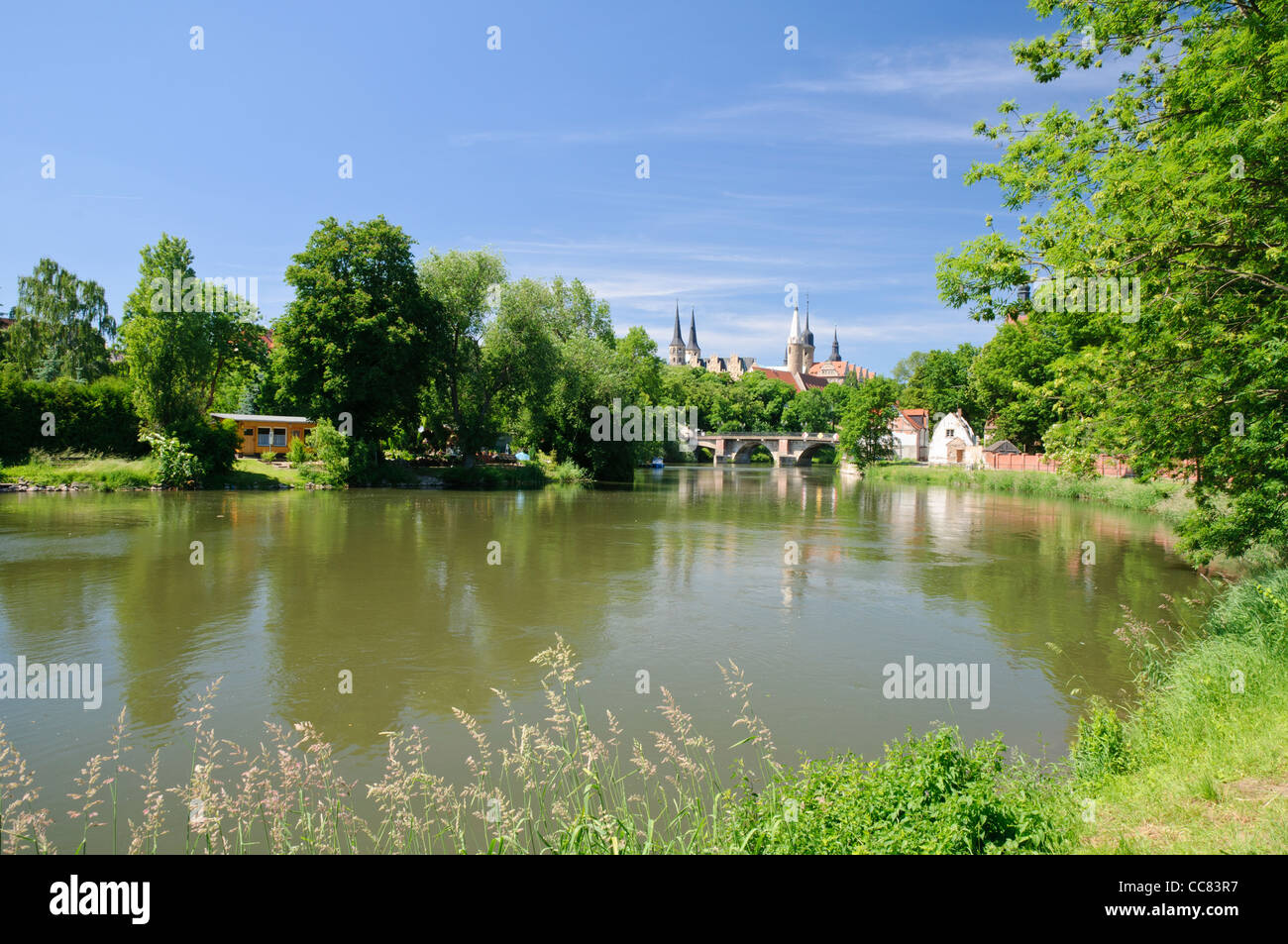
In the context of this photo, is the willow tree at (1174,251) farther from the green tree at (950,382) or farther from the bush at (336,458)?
the green tree at (950,382)

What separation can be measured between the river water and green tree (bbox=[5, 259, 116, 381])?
95.0 feet

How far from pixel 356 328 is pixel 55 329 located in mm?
31093

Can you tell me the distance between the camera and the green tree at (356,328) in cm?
3922

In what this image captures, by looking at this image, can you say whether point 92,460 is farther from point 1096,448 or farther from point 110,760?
point 1096,448

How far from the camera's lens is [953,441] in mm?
86000

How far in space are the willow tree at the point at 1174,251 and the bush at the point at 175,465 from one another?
3595 cm

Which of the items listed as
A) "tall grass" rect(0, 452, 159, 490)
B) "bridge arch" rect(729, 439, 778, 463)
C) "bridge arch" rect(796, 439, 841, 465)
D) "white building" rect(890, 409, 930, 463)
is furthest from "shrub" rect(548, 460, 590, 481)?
"white building" rect(890, 409, 930, 463)

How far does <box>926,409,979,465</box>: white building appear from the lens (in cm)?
8381

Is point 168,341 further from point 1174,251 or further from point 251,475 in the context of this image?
point 1174,251

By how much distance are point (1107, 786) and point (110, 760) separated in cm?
924

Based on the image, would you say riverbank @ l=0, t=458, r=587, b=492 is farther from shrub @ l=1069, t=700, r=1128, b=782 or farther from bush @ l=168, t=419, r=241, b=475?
shrub @ l=1069, t=700, r=1128, b=782

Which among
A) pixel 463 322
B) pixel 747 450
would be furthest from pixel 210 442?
pixel 747 450
